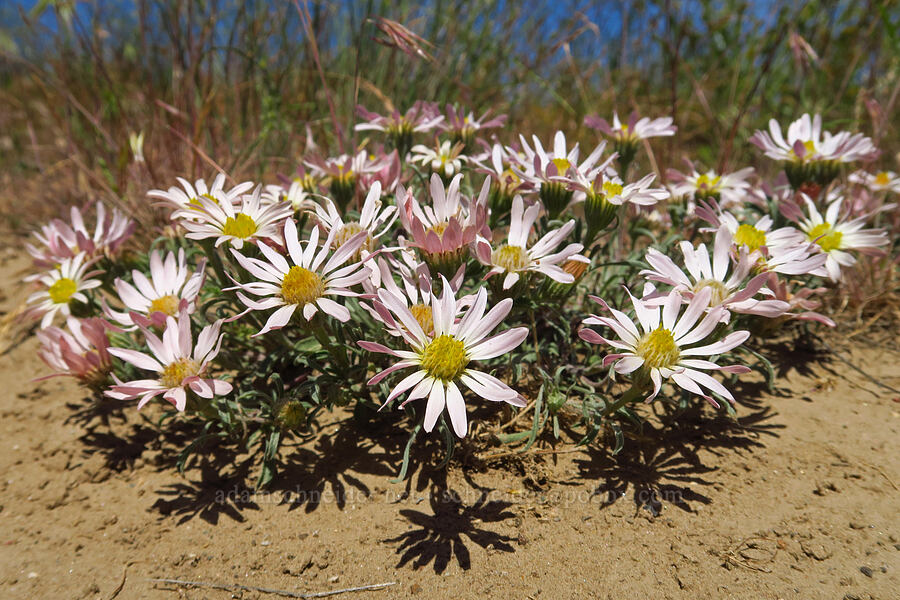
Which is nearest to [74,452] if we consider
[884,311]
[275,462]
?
[275,462]

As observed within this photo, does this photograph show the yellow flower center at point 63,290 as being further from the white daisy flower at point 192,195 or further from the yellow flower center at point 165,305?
the white daisy flower at point 192,195

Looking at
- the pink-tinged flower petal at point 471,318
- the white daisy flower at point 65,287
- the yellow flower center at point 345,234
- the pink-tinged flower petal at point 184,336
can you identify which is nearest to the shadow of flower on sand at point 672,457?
the pink-tinged flower petal at point 471,318

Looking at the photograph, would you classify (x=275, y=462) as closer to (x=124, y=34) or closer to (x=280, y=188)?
(x=280, y=188)

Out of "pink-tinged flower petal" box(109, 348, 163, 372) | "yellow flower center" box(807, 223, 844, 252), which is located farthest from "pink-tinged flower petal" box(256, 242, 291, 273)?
"yellow flower center" box(807, 223, 844, 252)

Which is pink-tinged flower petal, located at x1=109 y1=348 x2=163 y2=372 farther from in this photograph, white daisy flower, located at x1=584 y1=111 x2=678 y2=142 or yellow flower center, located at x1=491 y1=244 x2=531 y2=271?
white daisy flower, located at x1=584 y1=111 x2=678 y2=142

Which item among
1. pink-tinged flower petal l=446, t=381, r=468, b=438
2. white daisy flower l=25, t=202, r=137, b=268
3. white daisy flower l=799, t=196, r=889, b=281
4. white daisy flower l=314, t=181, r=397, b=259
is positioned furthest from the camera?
white daisy flower l=25, t=202, r=137, b=268

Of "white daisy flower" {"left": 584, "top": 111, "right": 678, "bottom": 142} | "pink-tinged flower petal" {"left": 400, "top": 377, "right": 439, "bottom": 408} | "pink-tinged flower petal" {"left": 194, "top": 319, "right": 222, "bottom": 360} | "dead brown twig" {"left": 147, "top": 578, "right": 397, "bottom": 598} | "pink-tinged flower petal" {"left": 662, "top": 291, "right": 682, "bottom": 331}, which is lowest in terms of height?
"dead brown twig" {"left": 147, "top": 578, "right": 397, "bottom": 598}
